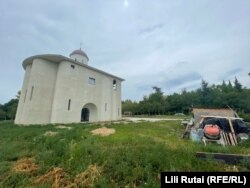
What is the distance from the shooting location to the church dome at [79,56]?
2221cm

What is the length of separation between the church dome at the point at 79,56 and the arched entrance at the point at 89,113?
617cm

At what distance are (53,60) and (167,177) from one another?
18221 millimetres

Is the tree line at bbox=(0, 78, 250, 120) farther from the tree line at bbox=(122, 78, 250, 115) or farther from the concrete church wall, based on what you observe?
the concrete church wall

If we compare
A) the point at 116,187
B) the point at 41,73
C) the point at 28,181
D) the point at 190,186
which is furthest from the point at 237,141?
the point at 41,73

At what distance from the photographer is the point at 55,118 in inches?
646

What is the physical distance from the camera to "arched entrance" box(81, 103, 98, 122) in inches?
810

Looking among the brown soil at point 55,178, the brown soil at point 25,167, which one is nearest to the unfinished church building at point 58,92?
the brown soil at point 25,167

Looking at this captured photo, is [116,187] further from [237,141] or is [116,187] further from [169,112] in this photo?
[169,112]

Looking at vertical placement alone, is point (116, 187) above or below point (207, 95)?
below

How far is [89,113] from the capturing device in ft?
69.4

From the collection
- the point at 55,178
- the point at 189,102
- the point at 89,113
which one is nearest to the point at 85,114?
the point at 89,113

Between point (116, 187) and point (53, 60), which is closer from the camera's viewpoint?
point (116, 187)

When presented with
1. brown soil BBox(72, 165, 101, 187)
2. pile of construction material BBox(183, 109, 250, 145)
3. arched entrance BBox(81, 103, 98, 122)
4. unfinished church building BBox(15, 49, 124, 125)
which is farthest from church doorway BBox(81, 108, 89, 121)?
brown soil BBox(72, 165, 101, 187)

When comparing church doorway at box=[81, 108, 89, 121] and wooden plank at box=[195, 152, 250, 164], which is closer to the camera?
wooden plank at box=[195, 152, 250, 164]
